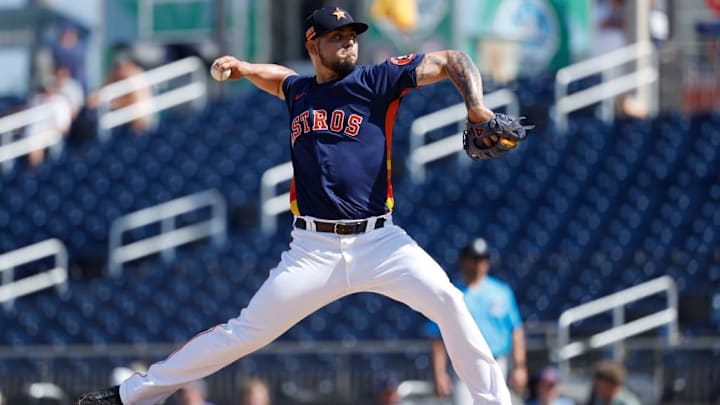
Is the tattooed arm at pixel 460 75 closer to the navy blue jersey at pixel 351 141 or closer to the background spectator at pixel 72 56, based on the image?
the navy blue jersey at pixel 351 141

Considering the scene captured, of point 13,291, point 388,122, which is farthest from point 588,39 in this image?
point 388,122

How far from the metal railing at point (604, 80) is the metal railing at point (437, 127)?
506 mm

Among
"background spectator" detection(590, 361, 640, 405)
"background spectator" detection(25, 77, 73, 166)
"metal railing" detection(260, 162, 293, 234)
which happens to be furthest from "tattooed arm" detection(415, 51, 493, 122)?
"background spectator" detection(25, 77, 73, 166)

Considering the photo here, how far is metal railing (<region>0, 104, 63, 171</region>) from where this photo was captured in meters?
18.0

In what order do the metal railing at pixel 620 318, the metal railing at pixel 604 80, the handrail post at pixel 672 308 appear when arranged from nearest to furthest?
the metal railing at pixel 620 318 → the handrail post at pixel 672 308 → the metal railing at pixel 604 80

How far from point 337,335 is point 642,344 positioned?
A: 321 centimetres

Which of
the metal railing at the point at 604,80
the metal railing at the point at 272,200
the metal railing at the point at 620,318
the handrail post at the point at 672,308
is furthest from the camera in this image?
the metal railing at the point at 604,80

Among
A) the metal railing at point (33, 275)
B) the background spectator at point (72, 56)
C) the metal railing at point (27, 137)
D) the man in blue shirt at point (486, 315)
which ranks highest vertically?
the background spectator at point (72, 56)

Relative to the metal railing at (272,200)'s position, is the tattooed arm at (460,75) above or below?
below

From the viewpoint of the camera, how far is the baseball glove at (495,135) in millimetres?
6266

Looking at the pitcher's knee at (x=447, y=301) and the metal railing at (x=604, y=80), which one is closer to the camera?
the pitcher's knee at (x=447, y=301)

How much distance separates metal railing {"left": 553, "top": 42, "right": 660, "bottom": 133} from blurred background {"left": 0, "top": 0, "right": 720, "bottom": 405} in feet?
0.12

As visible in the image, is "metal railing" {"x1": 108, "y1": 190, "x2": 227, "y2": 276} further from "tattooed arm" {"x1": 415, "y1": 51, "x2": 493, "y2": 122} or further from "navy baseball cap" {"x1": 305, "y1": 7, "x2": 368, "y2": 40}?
"tattooed arm" {"x1": 415, "y1": 51, "x2": 493, "y2": 122}

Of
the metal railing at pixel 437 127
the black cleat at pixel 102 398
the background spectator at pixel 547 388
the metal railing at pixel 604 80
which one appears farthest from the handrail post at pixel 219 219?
the black cleat at pixel 102 398
